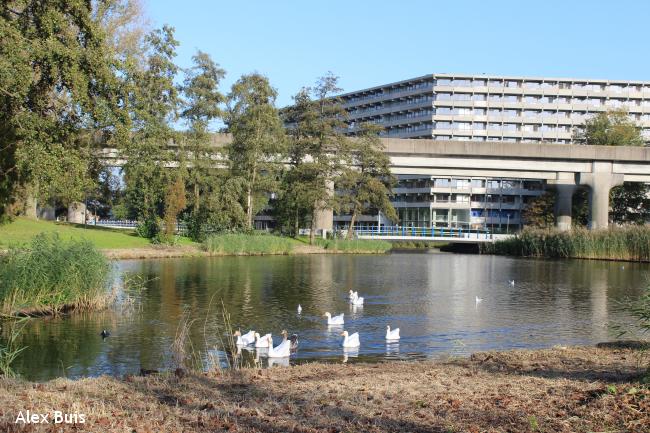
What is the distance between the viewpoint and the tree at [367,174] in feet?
211

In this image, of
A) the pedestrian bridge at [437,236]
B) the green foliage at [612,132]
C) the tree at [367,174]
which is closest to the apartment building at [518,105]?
the green foliage at [612,132]

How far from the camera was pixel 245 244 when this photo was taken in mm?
52750

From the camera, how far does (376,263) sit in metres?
47.6

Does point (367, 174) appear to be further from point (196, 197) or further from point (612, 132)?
point (612, 132)

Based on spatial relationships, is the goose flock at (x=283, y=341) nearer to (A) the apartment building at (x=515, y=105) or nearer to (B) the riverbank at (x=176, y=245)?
(B) the riverbank at (x=176, y=245)

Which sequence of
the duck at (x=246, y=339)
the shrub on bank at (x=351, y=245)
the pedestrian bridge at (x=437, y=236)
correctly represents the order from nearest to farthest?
the duck at (x=246, y=339) < the shrub on bank at (x=351, y=245) < the pedestrian bridge at (x=437, y=236)

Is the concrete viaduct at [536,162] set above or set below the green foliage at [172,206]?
above

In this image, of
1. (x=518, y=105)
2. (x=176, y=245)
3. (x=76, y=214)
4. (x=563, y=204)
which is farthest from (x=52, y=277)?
(x=518, y=105)

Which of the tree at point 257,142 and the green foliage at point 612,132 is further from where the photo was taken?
the green foliage at point 612,132

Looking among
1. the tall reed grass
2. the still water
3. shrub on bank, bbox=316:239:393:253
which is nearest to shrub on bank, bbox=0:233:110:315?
the still water

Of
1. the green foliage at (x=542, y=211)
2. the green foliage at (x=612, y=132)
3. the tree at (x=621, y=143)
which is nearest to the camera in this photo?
the tree at (x=621, y=143)

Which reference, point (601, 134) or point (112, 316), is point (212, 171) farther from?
point (601, 134)

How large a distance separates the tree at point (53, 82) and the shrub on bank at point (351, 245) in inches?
1655

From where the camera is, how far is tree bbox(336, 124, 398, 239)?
211 feet
